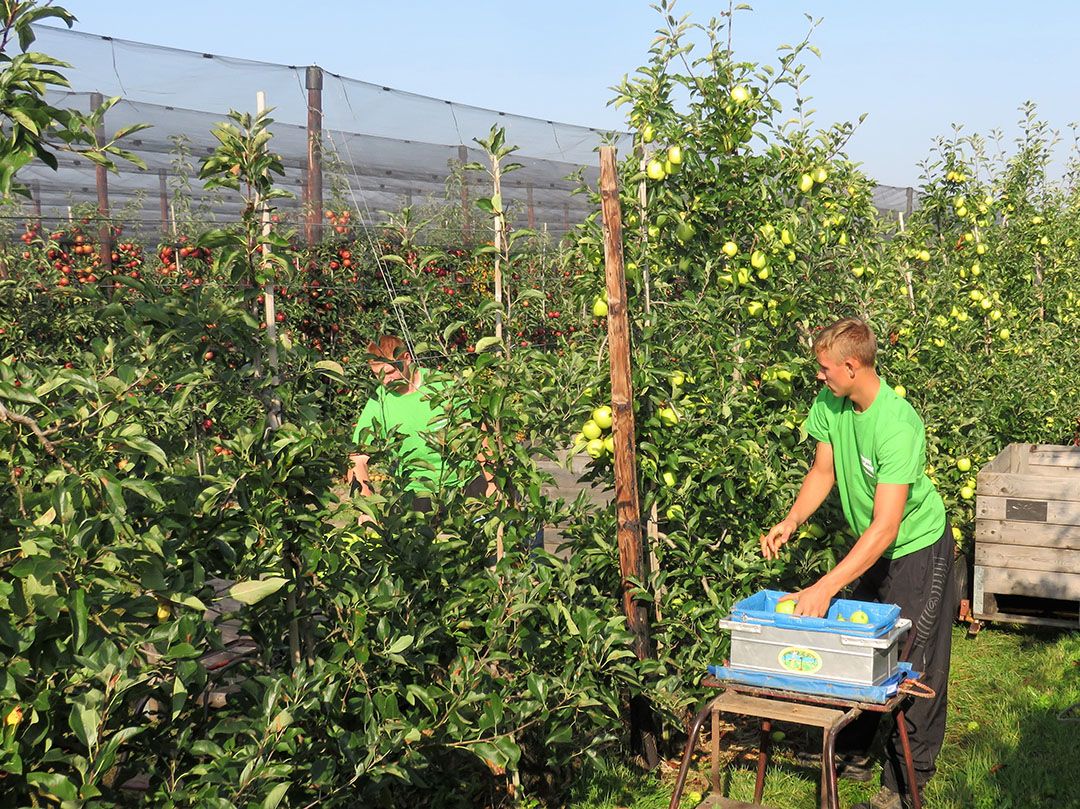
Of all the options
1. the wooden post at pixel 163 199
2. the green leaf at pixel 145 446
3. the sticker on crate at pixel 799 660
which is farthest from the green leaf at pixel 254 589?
the wooden post at pixel 163 199

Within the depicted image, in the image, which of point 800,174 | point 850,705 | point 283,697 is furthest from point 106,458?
point 800,174

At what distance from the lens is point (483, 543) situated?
3.52m

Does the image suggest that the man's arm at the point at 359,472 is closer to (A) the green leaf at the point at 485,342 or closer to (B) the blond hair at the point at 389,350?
(B) the blond hair at the point at 389,350

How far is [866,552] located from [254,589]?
197 centimetres

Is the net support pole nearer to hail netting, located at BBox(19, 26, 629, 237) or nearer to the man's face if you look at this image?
hail netting, located at BBox(19, 26, 629, 237)

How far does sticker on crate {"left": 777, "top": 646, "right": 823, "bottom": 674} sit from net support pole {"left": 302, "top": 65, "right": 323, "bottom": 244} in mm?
8013

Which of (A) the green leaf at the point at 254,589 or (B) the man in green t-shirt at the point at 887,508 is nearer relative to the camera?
(A) the green leaf at the point at 254,589

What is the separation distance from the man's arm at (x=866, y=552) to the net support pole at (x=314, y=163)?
25.3 ft

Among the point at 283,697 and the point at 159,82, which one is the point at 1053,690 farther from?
the point at 159,82

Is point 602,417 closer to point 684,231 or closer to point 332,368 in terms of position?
point 684,231

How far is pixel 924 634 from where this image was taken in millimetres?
3809

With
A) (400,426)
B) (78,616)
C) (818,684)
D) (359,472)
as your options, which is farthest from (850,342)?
(78,616)

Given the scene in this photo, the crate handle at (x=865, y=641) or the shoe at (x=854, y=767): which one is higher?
the crate handle at (x=865, y=641)

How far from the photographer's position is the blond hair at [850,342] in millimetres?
3611
